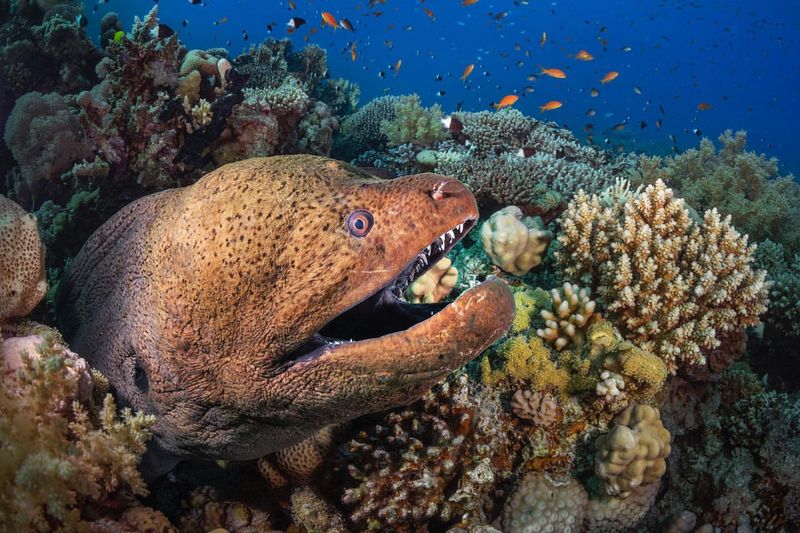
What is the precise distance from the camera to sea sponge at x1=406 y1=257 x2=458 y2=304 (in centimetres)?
431

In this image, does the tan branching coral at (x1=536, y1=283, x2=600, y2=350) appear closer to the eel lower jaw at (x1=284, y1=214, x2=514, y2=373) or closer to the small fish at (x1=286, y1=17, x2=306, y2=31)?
the eel lower jaw at (x1=284, y1=214, x2=514, y2=373)

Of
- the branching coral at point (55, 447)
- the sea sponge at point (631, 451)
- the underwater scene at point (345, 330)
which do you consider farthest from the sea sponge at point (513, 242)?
the branching coral at point (55, 447)

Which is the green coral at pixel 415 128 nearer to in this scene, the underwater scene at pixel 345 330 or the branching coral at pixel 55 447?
the underwater scene at pixel 345 330

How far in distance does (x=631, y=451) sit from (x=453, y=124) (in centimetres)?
709

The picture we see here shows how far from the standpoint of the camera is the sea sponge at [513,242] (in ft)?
15.7

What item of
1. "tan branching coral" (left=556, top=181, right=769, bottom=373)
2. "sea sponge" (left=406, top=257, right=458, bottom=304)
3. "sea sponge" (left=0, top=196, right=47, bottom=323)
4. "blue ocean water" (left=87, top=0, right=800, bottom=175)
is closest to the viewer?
"sea sponge" (left=0, top=196, right=47, bottom=323)

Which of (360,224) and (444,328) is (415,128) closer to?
(360,224)

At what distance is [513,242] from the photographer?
A: 4824mm

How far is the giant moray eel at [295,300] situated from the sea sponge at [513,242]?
248 centimetres

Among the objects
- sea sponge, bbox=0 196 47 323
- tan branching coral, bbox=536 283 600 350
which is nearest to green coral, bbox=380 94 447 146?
tan branching coral, bbox=536 283 600 350

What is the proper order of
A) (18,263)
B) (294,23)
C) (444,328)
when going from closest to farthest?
(444,328)
(18,263)
(294,23)

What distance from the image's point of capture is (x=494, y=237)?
4.80 metres

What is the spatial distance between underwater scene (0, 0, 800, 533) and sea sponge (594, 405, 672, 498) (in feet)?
0.07

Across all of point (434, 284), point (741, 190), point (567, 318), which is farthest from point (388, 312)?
point (741, 190)
